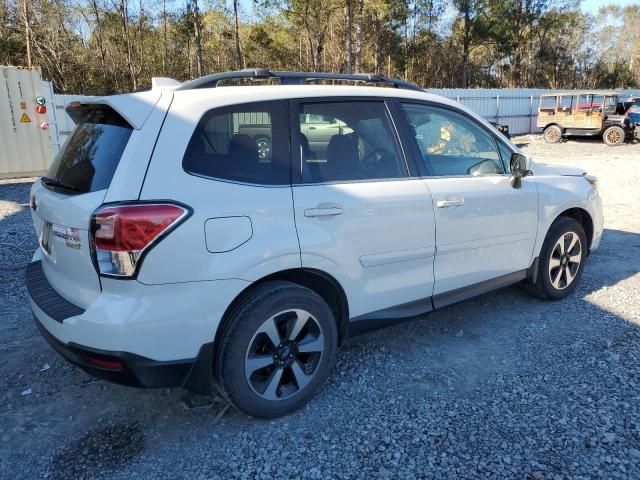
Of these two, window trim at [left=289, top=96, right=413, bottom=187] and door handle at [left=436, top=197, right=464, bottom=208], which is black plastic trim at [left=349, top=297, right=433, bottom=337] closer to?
door handle at [left=436, top=197, right=464, bottom=208]

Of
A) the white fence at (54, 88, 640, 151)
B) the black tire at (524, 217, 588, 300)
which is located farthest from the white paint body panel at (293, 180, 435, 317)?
the white fence at (54, 88, 640, 151)

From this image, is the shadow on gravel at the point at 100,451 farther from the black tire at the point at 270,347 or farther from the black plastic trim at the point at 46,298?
the black plastic trim at the point at 46,298

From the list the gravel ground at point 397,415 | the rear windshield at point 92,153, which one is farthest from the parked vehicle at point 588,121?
the rear windshield at point 92,153

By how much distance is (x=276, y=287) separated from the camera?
2.60m

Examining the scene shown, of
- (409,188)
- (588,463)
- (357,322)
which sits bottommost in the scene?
(588,463)

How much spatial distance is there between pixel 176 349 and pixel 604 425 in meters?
2.26

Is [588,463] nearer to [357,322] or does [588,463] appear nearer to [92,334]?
[357,322]

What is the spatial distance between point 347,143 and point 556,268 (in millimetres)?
2355

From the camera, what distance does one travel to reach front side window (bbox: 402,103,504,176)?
3332 mm

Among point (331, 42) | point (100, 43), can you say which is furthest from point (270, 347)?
point (331, 42)

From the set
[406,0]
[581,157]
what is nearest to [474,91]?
[581,157]

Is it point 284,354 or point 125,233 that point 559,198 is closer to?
point 284,354

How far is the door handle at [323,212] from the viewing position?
2641 millimetres

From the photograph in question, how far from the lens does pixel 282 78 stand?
9.59 feet
